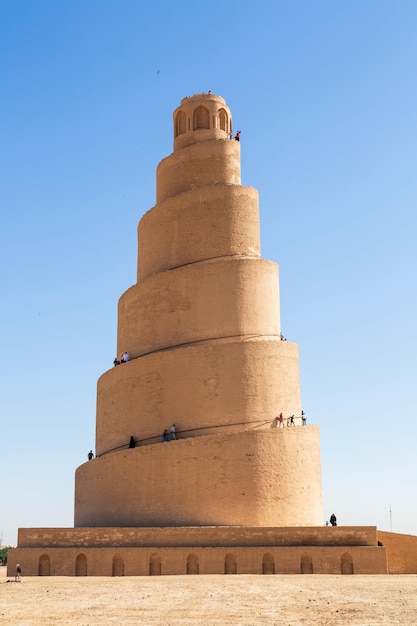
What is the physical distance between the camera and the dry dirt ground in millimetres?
10727

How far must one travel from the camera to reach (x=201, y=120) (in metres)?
27.8

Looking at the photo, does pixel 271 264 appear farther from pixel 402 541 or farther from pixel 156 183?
pixel 402 541

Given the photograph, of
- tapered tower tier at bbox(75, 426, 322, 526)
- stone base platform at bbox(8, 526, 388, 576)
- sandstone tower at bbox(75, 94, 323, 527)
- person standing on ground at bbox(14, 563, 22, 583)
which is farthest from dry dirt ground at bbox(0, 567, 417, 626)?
sandstone tower at bbox(75, 94, 323, 527)

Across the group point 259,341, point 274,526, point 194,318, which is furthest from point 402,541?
point 194,318

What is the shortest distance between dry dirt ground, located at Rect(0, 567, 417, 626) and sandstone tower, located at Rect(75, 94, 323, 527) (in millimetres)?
4018

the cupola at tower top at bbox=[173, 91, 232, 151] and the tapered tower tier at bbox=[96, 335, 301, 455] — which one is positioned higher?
the cupola at tower top at bbox=[173, 91, 232, 151]

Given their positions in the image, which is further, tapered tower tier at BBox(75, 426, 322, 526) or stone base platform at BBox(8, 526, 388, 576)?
tapered tower tier at BBox(75, 426, 322, 526)

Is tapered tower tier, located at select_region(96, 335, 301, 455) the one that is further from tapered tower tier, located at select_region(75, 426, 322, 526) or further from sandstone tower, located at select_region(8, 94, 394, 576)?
tapered tower tier, located at select_region(75, 426, 322, 526)

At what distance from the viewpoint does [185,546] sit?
19.9m

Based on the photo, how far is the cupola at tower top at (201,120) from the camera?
2728 centimetres

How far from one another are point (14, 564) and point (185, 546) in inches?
180

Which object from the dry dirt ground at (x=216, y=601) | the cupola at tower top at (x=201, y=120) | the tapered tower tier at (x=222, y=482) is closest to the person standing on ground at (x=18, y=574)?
the dry dirt ground at (x=216, y=601)

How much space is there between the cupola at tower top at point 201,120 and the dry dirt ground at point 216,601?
1529 cm

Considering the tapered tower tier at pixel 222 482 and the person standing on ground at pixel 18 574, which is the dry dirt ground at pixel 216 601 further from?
the tapered tower tier at pixel 222 482
